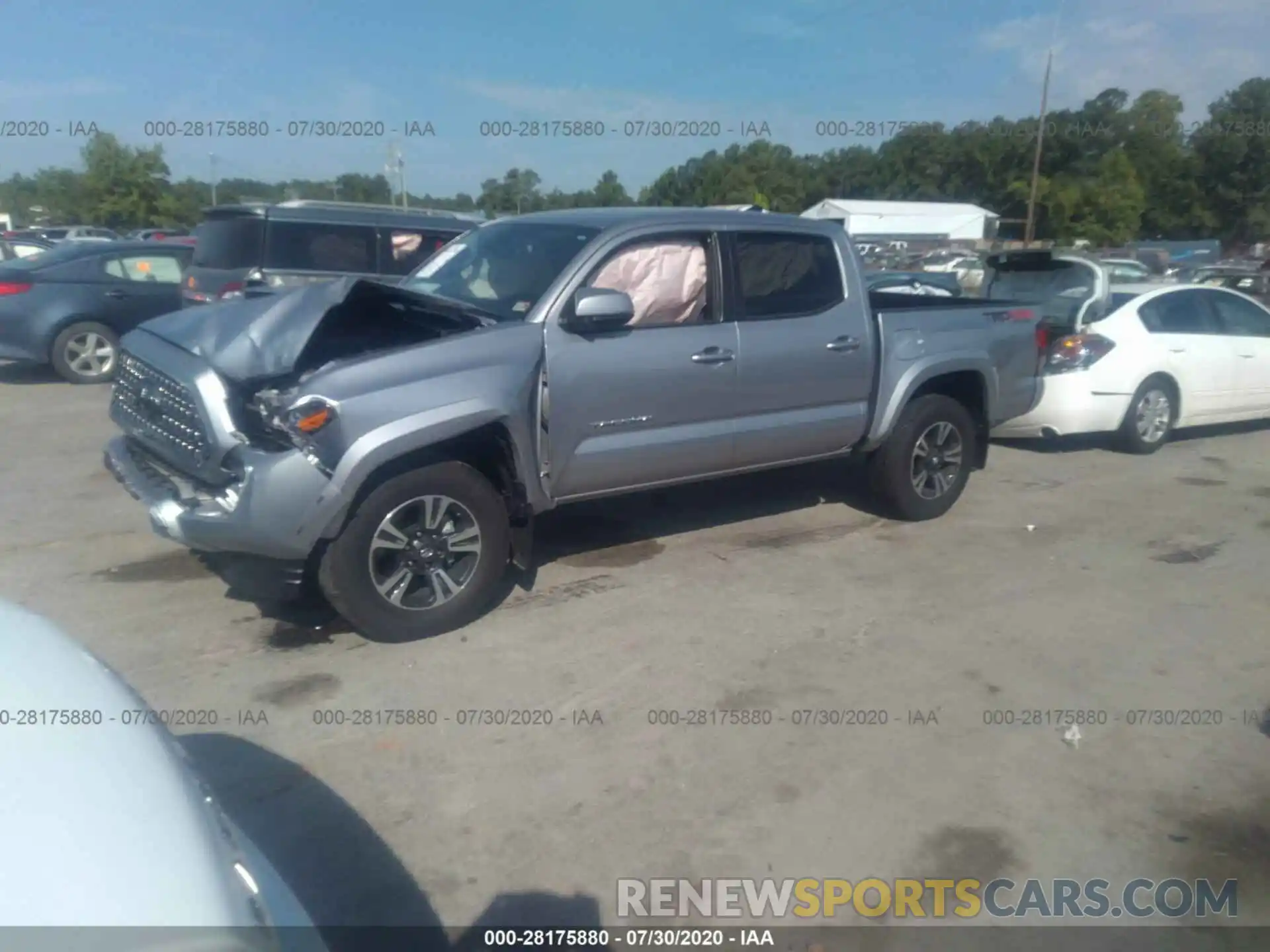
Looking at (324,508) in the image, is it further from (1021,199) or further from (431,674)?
(1021,199)

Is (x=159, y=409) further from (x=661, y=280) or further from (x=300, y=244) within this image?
(x=300, y=244)

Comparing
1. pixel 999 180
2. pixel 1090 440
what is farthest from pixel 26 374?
pixel 999 180

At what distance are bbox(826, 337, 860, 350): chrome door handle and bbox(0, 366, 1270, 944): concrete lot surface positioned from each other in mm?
1235

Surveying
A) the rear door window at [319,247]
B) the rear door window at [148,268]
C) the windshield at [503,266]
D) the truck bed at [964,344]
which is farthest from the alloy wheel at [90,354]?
the truck bed at [964,344]

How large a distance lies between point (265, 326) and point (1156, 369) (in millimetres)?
7638

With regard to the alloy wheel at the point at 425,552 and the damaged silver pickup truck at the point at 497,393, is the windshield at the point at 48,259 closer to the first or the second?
the damaged silver pickup truck at the point at 497,393

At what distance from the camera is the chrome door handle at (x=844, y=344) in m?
6.28

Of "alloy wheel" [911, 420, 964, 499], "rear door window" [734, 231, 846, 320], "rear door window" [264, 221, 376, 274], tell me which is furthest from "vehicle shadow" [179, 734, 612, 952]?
"rear door window" [264, 221, 376, 274]

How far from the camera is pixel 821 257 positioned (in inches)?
254

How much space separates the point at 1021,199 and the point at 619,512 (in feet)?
211

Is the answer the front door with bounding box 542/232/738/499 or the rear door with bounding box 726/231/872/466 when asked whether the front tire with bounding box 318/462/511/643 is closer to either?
the front door with bounding box 542/232/738/499

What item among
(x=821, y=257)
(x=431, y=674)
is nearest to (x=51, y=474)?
(x=431, y=674)

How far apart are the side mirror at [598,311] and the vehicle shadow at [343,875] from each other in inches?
95.9

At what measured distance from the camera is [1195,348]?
9508 mm
